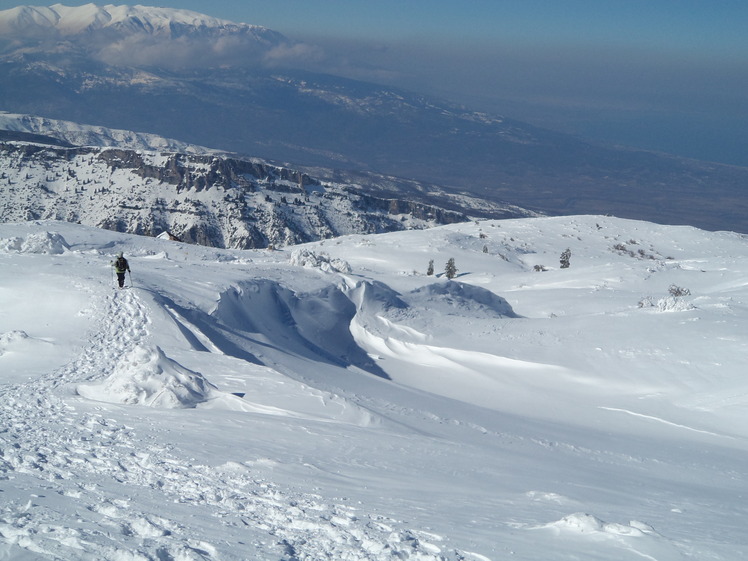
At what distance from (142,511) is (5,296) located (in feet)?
32.1

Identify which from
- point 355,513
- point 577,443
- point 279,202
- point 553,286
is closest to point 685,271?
point 553,286

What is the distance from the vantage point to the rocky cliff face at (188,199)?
249 feet

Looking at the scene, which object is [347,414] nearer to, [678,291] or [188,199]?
[678,291]

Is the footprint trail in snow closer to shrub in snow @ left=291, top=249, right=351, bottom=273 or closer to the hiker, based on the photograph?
the hiker

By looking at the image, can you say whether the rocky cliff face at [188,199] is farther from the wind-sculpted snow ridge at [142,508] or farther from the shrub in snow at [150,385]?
the wind-sculpted snow ridge at [142,508]

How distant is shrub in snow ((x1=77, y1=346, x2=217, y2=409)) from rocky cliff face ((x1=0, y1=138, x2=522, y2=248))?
61.4 m

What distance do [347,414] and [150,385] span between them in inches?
105

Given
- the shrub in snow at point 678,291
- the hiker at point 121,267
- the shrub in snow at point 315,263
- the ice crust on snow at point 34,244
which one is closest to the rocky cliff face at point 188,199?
the shrub in snow at point 315,263

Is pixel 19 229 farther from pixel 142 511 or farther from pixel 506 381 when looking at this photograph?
pixel 142 511

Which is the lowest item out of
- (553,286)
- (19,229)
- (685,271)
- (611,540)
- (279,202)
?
(611,540)

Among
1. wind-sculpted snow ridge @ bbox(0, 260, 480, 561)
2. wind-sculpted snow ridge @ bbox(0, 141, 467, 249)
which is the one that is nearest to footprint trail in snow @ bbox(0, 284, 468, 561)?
wind-sculpted snow ridge @ bbox(0, 260, 480, 561)

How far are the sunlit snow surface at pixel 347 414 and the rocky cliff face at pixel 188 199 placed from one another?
5480 centimetres

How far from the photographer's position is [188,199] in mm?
81625

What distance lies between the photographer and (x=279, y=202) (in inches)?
3342
